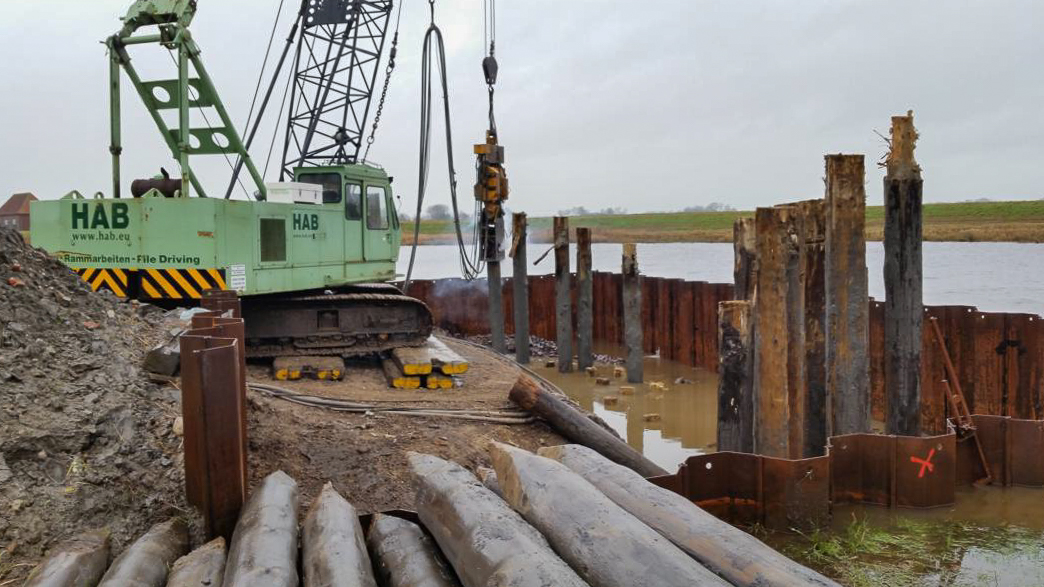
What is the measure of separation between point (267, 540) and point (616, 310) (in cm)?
1567

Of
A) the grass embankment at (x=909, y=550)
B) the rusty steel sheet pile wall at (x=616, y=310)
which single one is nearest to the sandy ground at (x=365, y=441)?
the grass embankment at (x=909, y=550)

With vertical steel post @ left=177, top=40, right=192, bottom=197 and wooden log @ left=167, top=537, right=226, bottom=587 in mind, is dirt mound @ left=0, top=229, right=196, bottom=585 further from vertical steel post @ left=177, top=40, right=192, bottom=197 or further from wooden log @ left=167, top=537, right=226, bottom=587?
vertical steel post @ left=177, top=40, right=192, bottom=197

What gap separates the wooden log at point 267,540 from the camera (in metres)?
3.62

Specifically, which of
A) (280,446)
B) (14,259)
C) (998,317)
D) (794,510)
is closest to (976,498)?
(794,510)

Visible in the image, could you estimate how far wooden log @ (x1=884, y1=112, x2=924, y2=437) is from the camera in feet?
24.6

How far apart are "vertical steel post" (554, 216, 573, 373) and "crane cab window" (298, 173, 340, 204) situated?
4927 mm

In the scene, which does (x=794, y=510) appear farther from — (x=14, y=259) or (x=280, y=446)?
(x=14, y=259)

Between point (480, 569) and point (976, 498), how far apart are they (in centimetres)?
564

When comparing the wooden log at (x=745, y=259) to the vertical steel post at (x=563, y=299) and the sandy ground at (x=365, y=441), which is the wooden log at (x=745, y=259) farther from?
the vertical steel post at (x=563, y=299)

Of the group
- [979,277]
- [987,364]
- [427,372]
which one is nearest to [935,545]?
[987,364]

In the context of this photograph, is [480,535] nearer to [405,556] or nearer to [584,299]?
[405,556]

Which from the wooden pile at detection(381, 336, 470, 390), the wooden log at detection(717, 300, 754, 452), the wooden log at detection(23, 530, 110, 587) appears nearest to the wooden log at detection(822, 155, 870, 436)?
the wooden log at detection(717, 300, 754, 452)

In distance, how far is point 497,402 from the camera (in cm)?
988

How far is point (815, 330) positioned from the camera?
820 centimetres
